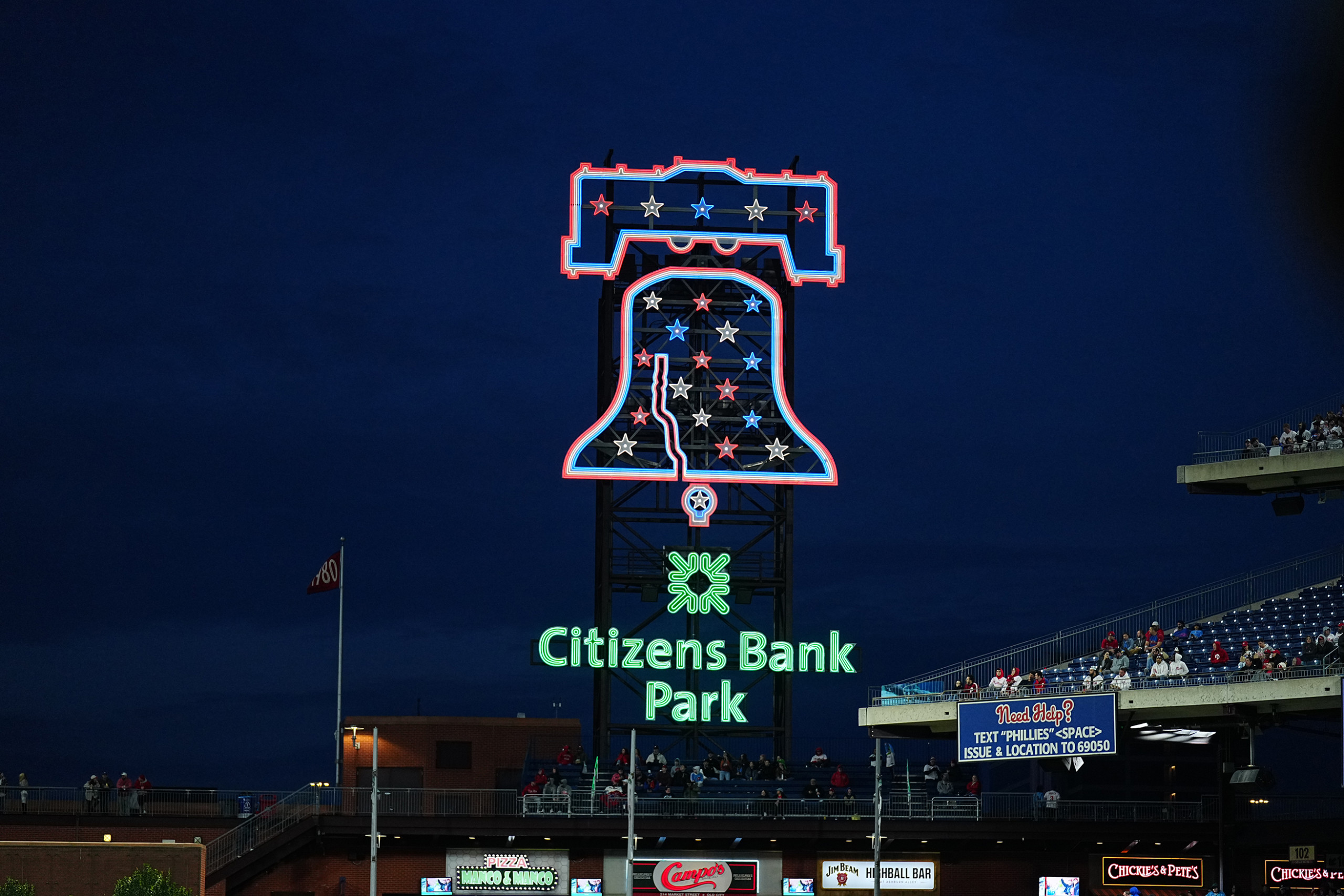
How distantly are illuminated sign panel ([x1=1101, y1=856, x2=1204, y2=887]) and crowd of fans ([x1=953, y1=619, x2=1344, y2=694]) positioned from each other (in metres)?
6.03

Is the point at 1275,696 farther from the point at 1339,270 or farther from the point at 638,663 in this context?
the point at 638,663

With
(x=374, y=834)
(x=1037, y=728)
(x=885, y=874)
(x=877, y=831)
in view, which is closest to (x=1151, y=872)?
(x=1037, y=728)

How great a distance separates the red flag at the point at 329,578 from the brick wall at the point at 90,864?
1057 cm

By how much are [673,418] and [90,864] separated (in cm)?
2372

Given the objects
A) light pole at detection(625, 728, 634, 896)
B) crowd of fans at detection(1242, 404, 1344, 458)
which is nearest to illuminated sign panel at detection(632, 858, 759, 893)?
light pole at detection(625, 728, 634, 896)

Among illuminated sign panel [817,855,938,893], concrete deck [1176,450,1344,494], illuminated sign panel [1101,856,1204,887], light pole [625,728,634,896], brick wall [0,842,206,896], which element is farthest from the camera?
concrete deck [1176,450,1344,494]

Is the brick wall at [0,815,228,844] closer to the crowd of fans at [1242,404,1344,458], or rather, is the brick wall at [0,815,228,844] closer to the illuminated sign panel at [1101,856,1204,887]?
the illuminated sign panel at [1101,856,1204,887]

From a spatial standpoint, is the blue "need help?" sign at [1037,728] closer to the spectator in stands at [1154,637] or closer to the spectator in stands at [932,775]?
the spectator in stands at [932,775]

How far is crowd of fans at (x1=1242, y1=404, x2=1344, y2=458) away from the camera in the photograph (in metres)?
59.8

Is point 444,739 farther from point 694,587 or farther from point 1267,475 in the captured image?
point 1267,475

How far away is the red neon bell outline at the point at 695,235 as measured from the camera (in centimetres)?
6462

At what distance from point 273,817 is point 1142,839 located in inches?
1072

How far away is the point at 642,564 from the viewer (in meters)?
63.2

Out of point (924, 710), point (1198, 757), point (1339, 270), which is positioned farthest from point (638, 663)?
point (1339, 270)
